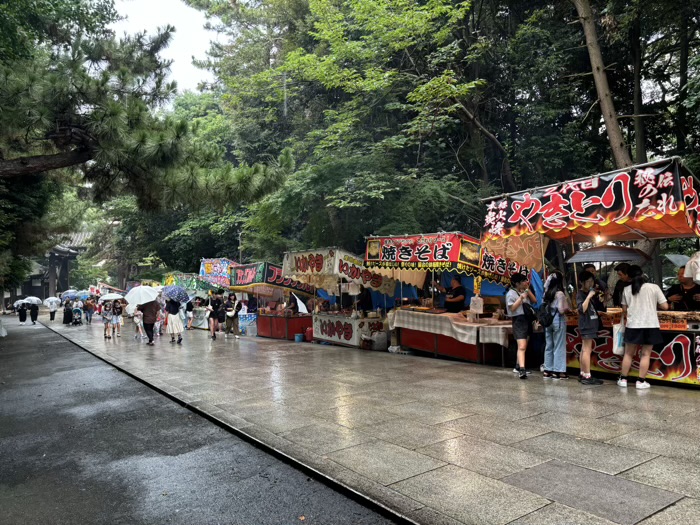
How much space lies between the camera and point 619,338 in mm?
7262

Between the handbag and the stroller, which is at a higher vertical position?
the handbag

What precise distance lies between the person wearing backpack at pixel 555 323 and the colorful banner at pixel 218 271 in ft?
45.4

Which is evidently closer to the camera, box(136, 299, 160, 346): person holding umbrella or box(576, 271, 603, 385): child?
box(576, 271, 603, 385): child

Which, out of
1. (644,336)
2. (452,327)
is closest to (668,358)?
(644,336)

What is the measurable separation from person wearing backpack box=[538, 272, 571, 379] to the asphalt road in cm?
501

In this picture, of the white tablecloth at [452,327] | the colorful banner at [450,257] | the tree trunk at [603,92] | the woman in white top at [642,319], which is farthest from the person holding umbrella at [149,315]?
the tree trunk at [603,92]

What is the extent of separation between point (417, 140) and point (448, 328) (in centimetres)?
923

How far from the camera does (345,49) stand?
53.7ft

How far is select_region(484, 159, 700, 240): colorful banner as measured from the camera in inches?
256

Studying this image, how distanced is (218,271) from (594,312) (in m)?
16.2

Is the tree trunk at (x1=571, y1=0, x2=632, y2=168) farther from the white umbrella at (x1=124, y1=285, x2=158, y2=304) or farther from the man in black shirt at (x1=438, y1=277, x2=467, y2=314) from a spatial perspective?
the white umbrella at (x1=124, y1=285, x2=158, y2=304)

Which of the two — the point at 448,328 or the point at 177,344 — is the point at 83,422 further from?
the point at 177,344

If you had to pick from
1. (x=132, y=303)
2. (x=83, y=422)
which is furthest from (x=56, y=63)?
Result: (x=83, y=422)

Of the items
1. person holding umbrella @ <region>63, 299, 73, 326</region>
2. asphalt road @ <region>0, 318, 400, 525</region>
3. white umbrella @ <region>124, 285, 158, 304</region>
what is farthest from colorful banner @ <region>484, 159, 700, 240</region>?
person holding umbrella @ <region>63, 299, 73, 326</region>
